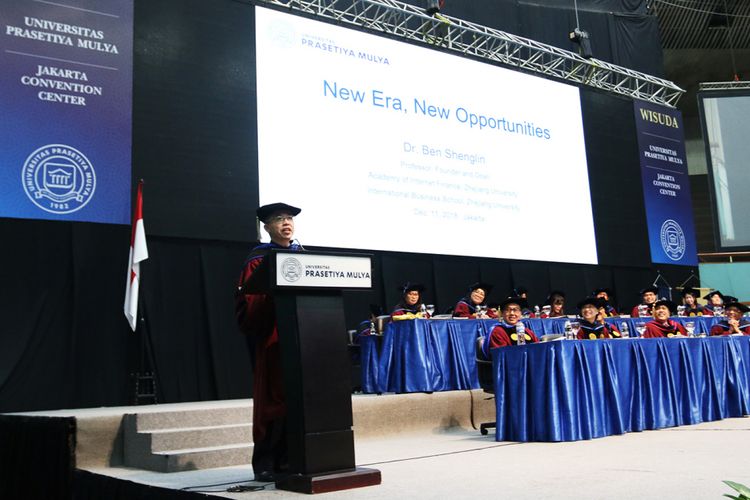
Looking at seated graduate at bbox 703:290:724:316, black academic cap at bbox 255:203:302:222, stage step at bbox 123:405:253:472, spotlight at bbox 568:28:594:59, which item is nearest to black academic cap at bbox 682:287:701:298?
seated graduate at bbox 703:290:724:316

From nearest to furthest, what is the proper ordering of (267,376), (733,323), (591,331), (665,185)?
(267,376), (591,331), (733,323), (665,185)

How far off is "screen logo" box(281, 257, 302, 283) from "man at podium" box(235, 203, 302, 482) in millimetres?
205

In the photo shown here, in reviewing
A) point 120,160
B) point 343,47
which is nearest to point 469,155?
point 343,47

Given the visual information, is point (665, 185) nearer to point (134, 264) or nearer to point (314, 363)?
point (134, 264)

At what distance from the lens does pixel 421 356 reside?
703 cm

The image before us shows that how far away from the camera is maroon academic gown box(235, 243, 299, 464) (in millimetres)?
3359

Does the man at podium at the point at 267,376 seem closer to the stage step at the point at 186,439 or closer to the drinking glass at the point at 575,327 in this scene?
the stage step at the point at 186,439

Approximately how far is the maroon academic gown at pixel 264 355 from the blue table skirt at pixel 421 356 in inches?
146

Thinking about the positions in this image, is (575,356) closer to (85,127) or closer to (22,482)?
(22,482)

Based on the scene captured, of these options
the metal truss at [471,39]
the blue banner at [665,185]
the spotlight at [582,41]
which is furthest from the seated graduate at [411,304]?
the blue banner at [665,185]

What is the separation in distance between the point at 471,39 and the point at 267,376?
8758 millimetres

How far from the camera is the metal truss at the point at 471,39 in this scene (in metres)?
9.02

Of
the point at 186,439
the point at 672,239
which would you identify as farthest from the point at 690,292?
the point at 186,439

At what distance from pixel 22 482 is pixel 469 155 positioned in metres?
6.51
